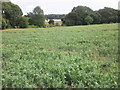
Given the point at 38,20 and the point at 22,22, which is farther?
the point at 38,20

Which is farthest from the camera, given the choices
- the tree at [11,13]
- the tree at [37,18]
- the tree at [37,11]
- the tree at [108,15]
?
the tree at [37,11]

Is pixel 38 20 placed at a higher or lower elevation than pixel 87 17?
lower

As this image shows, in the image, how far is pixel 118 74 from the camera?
4.13 m

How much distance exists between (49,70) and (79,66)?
0.96 meters

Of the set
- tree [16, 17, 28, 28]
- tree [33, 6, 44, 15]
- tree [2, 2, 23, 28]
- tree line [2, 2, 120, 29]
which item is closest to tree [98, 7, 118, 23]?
tree line [2, 2, 120, 29]

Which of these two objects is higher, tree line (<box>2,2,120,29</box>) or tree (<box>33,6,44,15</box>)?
tree (<box>33,6,44,15</box>)

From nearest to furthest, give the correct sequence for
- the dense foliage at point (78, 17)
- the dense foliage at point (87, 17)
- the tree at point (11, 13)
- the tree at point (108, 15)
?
the tree at point (11, 13) < the dense foliage at point (87, 17) < the dense foliage at point (78, 17) < the tree at point (108, 15)

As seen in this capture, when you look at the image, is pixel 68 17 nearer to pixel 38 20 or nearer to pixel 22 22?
pixel 38 20

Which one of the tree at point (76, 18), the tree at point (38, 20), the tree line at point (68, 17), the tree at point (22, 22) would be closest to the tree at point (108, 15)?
the tree line at point (68, 17)

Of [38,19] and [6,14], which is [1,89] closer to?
[6,14]

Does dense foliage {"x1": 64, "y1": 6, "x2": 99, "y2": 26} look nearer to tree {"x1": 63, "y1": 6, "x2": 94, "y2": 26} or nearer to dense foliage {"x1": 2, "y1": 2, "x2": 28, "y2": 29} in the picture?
tree {"x1": 63, "y1": 6, "x2": 94, "y2": 26}

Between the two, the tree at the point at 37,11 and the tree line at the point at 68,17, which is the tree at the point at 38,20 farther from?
the tree at the point at 37,11

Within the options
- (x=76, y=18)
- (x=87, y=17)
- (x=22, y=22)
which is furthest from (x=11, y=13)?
(x=87, y=17)

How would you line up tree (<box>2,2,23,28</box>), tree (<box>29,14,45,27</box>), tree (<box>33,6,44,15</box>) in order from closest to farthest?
tree (<box>2,2,23,28</box>)
tree (<box>29,14,45,27</box>)
tree (<box>33,6,44,15</box>)
